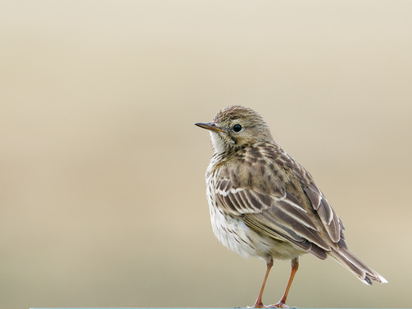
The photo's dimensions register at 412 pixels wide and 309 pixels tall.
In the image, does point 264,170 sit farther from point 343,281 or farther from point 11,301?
point 11,301

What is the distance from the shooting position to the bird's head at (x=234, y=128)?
6.77m

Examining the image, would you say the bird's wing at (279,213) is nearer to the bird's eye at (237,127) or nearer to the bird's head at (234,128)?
the bird's head at (234,128)

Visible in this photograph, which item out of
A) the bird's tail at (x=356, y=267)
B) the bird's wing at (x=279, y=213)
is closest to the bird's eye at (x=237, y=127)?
the bird's wing at (x=279, y=213)

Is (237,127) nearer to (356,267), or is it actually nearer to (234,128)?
(234,128)

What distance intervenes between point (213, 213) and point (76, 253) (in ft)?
27.6

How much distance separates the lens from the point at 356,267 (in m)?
5.07

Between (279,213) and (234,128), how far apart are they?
141cm

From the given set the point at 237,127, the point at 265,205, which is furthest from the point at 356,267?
the point at 237,127

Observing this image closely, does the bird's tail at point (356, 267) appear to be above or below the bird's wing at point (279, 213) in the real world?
below

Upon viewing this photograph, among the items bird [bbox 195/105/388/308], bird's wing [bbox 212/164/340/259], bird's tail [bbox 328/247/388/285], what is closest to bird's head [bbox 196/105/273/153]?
bird [bbox 195/105/388/308]

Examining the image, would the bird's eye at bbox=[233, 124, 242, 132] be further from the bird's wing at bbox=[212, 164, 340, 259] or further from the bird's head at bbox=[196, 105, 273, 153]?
the bird's wing at bbox=[212, 164, 340, 259]

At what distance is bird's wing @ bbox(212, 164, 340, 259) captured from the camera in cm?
548

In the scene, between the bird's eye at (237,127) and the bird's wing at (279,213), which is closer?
the bird's wing at (279,213)

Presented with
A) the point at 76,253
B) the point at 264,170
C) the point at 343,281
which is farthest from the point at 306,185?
the point at 76,253
